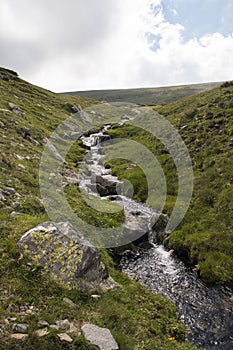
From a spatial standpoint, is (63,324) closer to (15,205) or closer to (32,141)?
(15,205)

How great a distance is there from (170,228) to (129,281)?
8.44 meters

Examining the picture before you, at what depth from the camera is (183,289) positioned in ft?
50.8

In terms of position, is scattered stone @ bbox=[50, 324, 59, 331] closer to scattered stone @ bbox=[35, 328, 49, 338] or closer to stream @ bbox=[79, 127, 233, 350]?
scattered stone @ bbox=[35, 328, 49, 338]

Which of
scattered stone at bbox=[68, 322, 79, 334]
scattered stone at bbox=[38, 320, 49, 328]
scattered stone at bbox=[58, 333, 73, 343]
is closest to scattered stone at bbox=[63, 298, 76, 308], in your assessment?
scattered stone at bbox=[68, 322, 79, 334]

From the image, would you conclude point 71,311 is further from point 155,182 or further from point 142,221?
point 155,182

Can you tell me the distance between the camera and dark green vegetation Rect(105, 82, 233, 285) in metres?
18.0

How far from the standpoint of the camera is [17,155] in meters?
24.4

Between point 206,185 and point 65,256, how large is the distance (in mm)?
17404

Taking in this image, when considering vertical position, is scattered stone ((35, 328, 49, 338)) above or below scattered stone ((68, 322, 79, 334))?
above

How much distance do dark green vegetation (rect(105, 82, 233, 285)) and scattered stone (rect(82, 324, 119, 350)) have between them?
376 inches

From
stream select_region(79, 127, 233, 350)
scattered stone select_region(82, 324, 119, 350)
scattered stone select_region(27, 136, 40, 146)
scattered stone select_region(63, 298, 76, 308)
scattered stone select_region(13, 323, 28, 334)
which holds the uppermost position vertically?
scattered stone select_region(27, 136, 40, 146)

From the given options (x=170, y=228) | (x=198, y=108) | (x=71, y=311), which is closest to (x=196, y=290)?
(x=170, y=228)

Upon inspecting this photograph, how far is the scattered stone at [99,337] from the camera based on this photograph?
27.1 feet

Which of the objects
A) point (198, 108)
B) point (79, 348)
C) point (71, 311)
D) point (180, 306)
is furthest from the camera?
point (198, 108)
